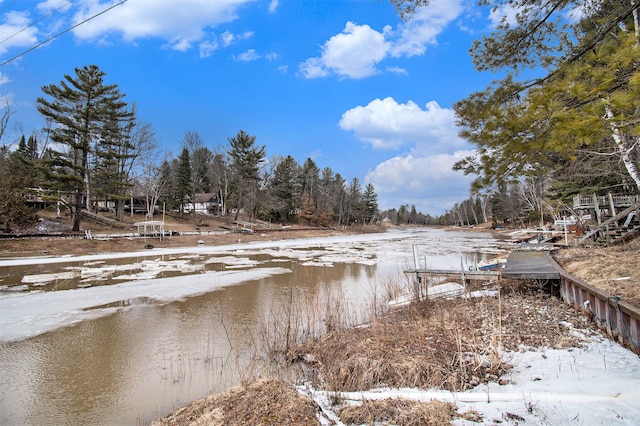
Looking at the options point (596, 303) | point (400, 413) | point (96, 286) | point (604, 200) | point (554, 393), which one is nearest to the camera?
point (400, 413)

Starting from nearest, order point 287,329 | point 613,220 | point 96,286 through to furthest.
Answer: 1. point 287,329
2. point 96,286
3. point 613,220

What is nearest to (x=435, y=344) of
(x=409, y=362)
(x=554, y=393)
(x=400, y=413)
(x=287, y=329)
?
(x=409, y=362)

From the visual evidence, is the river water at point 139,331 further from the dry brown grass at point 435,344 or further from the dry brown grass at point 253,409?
the dry brown grass at point 435,344

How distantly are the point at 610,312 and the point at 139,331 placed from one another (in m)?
9.74

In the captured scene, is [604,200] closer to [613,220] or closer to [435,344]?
[613,220]

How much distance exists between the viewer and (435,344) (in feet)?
18.6

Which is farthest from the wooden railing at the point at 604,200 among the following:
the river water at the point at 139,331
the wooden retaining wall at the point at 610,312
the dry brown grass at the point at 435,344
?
the dry brown grass at the point at 435,344

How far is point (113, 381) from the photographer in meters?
Answer: 5.68

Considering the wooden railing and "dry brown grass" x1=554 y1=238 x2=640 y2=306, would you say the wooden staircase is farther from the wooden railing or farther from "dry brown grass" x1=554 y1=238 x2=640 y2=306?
"dry brown grass" x1=554 y1=238 x2=640 y2=306

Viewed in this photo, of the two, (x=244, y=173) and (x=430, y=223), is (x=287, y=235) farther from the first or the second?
(x=430, y=223)

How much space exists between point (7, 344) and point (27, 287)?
291 inches

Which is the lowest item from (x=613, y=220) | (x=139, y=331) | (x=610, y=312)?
(x=139, y=331)

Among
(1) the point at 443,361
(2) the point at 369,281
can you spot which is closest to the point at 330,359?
(1) the point at 443,361

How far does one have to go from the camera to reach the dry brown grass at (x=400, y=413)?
11.0 feet
